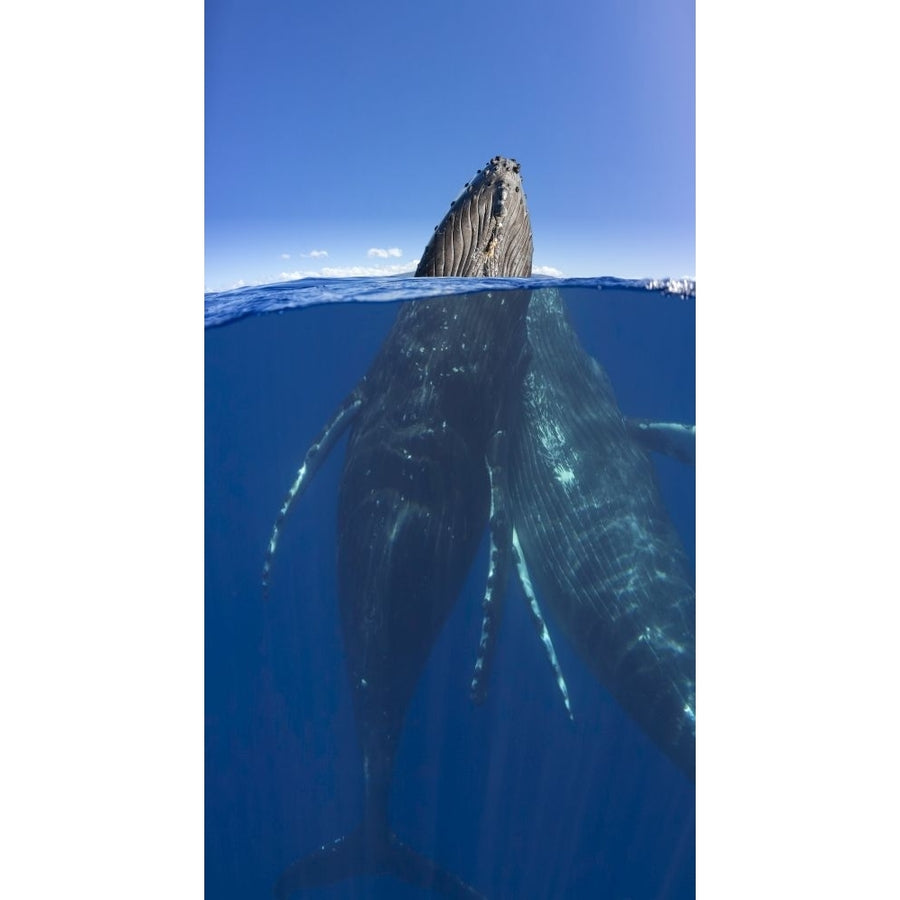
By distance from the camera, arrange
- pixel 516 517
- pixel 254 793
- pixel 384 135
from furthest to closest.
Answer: pixel 516 517 → pixel 254 793 → pixel 384 135

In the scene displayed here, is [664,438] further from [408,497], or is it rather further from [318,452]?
[318,452]

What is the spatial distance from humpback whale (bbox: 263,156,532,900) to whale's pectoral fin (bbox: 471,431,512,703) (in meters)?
0.02

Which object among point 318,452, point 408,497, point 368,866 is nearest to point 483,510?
point 408,497

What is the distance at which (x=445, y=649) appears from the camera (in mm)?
5387

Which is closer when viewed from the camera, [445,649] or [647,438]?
[445,649]

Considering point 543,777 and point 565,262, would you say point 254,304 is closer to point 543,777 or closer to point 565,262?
point 565,262

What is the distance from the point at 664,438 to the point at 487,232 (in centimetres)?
199

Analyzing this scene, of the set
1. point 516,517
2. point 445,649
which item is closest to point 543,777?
point 445,649

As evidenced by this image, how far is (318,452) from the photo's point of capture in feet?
17.8

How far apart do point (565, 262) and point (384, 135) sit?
51.2 inches

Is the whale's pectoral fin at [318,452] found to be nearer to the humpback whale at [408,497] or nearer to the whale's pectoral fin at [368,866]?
the humpback whale at [408,497]

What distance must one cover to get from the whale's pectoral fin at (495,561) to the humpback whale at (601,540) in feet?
0.36

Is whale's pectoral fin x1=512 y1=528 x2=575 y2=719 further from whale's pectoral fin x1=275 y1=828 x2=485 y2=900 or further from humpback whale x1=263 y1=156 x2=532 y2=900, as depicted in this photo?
whale's pectoral fin x1=275 y1=828 x2=485 y2=900

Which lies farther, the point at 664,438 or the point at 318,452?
the point at 664,438
